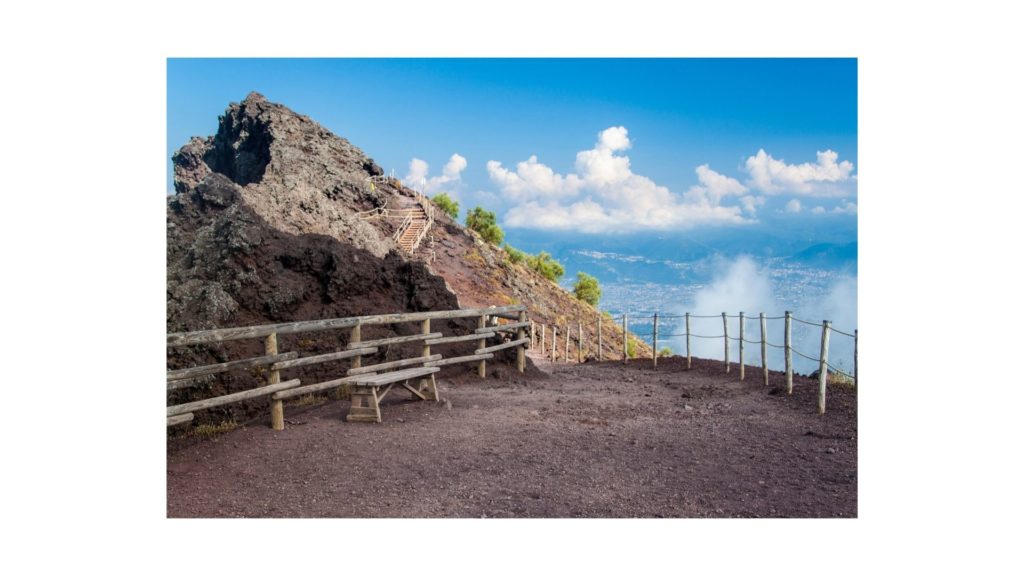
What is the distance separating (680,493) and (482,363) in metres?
5.94

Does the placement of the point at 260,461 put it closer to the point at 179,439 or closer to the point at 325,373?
the point at 179,439

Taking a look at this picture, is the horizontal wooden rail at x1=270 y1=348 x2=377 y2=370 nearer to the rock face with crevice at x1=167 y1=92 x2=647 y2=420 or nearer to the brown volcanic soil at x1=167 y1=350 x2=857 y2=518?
the brown volcanic soil at x1=167 y1=350 x2=857 y2=518

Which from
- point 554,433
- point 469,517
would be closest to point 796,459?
point 554,433

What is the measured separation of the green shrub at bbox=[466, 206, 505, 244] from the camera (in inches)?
1813

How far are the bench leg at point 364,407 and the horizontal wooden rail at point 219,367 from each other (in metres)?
0.76

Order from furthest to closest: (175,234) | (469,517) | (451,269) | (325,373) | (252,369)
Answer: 1. (451,269)
2. (175,234)
3. (325,373)
4. (252,369)
5. (469,517)

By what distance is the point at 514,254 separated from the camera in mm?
45688

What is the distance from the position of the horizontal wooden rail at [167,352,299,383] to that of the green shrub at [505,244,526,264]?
1447 inches

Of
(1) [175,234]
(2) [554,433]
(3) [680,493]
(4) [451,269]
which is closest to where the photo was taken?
(3) [680,493]

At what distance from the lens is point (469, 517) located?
4852mm

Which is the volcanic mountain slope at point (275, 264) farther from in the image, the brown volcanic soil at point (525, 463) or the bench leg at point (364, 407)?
the bench leg at point (364, 407)

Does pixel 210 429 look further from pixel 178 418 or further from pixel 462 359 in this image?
pixel 462 359

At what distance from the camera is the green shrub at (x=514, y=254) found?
145ft

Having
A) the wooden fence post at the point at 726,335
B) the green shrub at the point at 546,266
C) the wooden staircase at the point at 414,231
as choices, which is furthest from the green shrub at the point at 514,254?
the wooden fence post at the point at 726,335
